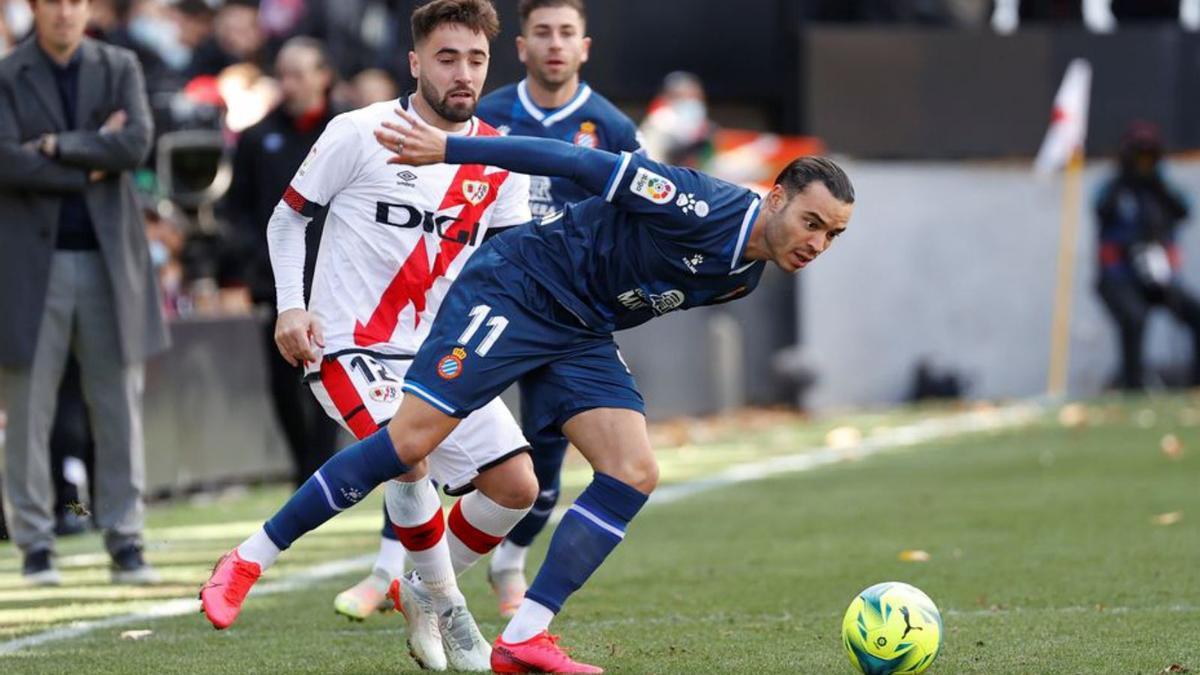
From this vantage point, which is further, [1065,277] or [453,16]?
[1065,277]

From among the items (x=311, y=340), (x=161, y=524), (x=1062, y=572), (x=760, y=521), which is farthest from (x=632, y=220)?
(x=161, y=524)

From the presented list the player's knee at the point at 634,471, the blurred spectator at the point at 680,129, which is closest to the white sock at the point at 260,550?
the player's knee at the point at 634,471

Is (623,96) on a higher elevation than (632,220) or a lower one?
lower

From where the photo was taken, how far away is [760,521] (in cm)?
1176

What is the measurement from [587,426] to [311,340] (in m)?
0.91

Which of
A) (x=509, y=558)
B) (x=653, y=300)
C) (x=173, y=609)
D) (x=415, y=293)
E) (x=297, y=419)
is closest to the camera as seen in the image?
(x=653, y=300)

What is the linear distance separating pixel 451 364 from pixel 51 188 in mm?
3730

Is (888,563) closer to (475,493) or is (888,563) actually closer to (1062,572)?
(1062,572)

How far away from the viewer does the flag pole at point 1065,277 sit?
76.7 feet

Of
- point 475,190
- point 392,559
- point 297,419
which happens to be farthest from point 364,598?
point 297,419

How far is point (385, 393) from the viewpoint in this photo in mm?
7004

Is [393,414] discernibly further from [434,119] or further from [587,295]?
[434,119]

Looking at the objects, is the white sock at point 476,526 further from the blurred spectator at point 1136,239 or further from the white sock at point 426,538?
the blurred spectator at point 1136,239

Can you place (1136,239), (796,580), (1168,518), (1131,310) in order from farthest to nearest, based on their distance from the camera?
(1136,239) → (1131,310) → (1168,518) → (796,580)
